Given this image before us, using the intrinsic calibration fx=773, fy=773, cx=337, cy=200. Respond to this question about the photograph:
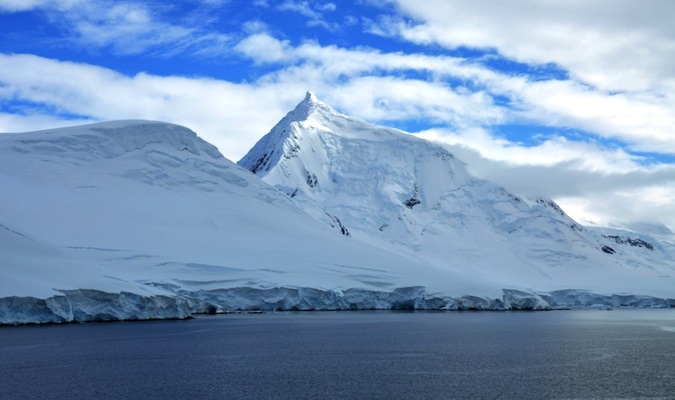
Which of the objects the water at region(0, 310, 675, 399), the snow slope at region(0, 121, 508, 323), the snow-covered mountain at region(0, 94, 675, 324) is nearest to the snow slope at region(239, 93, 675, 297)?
the snow-covered mountain at region(0, 94, 675, 324)

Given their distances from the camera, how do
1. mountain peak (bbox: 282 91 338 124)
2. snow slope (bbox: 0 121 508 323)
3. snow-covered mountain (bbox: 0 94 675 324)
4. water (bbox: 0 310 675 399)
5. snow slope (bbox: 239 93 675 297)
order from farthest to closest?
mountain peak (bbox: 282 91 338 124)
snow slope (bbox: 239 93 675 297)
snow-covered mountain (bbox: 0 94 675 324)
snow slope (bbox: 0 121 508 323)
water (bbox: 0 310 675 399)

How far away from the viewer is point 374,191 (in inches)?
6393

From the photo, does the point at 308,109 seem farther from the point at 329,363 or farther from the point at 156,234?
the point at 329,363

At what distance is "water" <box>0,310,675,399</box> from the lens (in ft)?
93.4

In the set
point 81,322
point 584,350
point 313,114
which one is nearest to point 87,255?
point 81,322

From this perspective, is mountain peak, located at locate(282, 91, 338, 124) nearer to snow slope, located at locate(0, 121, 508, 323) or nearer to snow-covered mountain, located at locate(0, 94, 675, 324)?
snow-covered mountain, located at locate(0, 94, 675, 324)

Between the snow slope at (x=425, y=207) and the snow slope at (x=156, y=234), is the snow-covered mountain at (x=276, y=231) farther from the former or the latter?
the snow slope at (x=425, y=207)

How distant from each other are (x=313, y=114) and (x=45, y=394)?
159 m

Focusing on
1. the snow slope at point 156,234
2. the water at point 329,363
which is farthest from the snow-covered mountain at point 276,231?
the water at point 329,363

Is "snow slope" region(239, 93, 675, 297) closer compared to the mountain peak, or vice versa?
"snow slope" region(239, 93, 675, 297)

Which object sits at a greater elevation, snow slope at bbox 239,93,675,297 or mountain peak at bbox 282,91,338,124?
mountain peak at bbox 282,91,338,124

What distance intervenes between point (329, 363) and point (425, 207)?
132094mm

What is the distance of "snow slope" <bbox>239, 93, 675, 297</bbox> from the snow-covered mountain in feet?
1.38

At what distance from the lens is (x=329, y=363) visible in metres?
36.1
